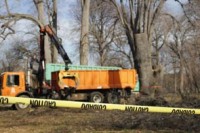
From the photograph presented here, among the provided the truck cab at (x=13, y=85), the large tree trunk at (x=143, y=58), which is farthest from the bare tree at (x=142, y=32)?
the truck cab at (x=13, y=85)

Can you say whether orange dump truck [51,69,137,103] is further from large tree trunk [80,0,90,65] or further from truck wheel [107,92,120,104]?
large tree trunk [80,0,90,65]

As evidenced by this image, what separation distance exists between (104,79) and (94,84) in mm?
826

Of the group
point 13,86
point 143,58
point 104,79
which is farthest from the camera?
point 143,58

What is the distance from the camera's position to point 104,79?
102ft

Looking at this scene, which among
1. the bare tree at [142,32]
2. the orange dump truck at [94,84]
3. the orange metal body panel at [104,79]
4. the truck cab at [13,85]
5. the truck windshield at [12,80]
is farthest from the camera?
the bare tree at [142,32]

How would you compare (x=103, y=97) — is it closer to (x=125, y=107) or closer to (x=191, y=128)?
(x=191, y=128)

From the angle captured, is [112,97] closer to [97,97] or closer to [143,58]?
[97,97]

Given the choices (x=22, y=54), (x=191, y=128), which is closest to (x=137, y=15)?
(x=191, y=128)

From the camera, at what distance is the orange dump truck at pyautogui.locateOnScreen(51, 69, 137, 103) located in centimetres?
2920

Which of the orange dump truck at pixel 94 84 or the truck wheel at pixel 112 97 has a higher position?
the orange dump truck at pixel 94 84

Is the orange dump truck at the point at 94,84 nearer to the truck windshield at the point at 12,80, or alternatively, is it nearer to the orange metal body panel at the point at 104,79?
the orange metal body panel at the point at 104,79

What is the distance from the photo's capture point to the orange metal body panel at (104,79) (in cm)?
3049

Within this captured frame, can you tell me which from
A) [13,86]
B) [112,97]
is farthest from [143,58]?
[13,86]

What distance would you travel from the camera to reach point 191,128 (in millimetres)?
13516
